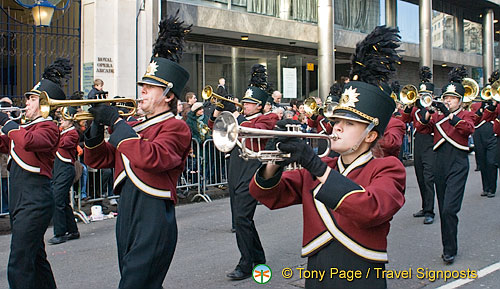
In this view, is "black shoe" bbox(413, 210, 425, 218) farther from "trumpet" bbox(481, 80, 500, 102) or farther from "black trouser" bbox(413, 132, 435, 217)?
"trumpet" bbox(481, 80, 500, 102)

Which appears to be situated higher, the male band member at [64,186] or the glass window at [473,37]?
the glass window at [473,37]

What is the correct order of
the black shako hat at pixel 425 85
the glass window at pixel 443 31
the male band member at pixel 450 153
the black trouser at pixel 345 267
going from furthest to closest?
1. the glass window at pixel 443 31
2. the black shako hat at pixel 425 85
3. the male band member at pixel 450 153
4. the black trouser at pixel 345 267

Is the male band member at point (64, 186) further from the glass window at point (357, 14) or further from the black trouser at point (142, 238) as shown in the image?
the glass window at point (357, 14)

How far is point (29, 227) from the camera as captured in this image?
4.64 m

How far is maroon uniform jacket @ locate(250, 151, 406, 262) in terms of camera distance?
2777mm

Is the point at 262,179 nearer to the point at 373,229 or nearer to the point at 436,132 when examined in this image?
the point at 373,229

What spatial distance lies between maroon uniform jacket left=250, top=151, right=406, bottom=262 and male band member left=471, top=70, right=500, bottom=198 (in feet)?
21.9

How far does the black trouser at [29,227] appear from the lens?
14.8ft

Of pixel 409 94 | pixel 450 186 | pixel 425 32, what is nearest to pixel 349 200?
pixel 450 186

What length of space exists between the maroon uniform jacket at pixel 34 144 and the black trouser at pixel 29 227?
0.23 ft

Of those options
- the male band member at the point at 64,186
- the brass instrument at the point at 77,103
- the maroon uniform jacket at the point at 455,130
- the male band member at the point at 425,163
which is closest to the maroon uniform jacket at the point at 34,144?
the brass instrument at the point at 77,103

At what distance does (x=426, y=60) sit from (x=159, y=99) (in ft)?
71.2

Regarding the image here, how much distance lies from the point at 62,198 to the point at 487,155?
28.4ft

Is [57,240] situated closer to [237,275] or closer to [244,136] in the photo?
[237,275]
